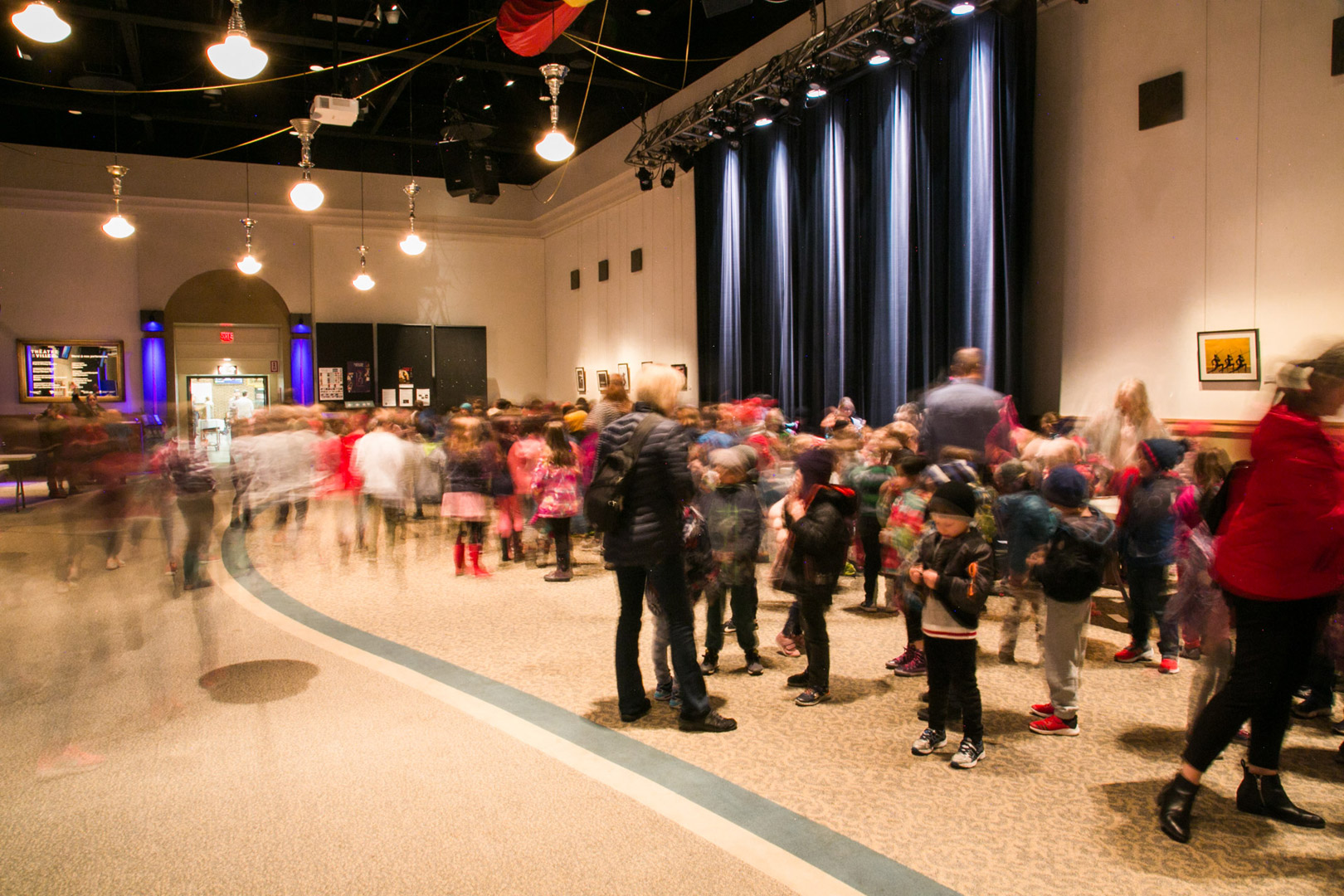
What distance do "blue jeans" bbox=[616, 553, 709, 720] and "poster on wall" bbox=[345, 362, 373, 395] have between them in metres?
14.5

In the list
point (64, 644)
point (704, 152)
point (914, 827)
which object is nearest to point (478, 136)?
point (704, 152)

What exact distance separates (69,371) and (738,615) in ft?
51.0

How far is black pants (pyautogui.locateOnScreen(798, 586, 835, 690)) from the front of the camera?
412 centimetres

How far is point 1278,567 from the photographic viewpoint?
8.70ft

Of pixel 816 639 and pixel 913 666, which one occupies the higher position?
pixel 816 639

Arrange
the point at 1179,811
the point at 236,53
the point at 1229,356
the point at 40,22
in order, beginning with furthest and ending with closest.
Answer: the point at 1229,356
the point at 40,22
the point at 236,53
the point at 1179,811

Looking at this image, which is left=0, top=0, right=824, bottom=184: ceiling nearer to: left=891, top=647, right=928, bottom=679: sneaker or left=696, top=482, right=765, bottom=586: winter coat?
left=696, top=482, right=765, bottom=586: winter coat

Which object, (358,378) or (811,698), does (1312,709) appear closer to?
(811,698)

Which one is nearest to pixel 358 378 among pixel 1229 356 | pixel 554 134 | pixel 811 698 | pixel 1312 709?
pixel 554 134

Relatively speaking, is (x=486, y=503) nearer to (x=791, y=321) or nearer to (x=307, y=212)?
(x=791, y=321)

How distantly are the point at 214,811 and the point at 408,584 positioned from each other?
4033 millimetres

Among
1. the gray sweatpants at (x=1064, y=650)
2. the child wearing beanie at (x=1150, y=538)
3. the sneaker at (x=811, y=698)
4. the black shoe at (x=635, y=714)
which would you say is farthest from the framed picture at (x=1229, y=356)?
the black shoe at (x=635, y=714)

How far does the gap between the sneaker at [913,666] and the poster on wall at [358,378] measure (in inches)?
579

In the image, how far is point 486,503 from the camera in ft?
23.7
